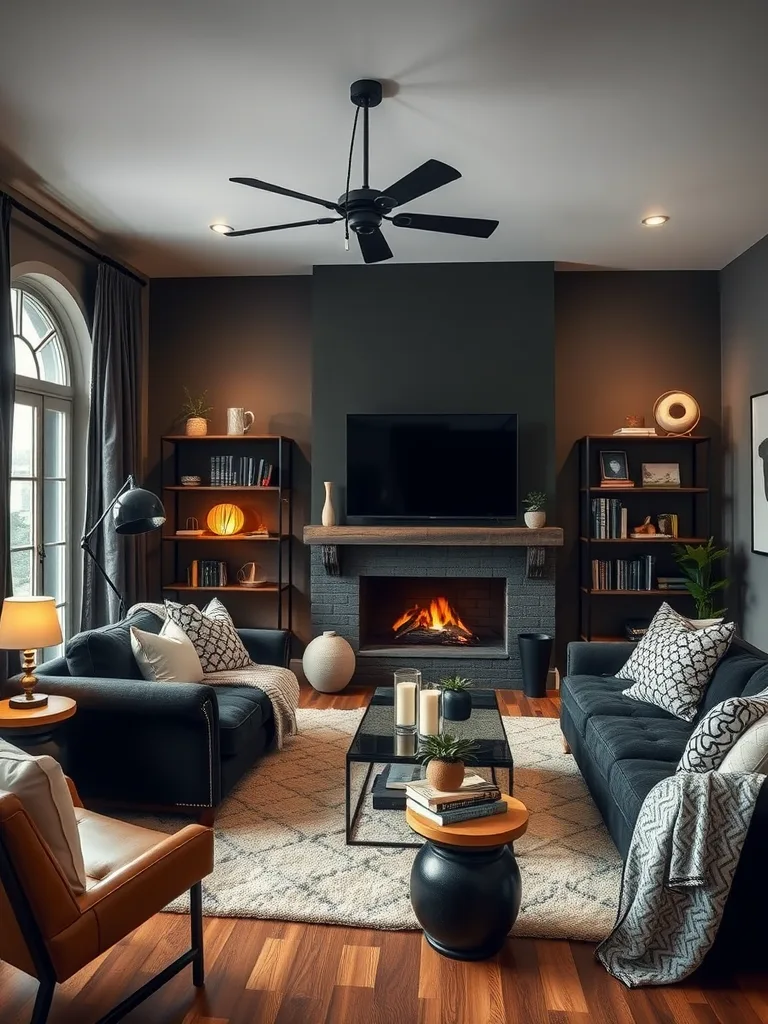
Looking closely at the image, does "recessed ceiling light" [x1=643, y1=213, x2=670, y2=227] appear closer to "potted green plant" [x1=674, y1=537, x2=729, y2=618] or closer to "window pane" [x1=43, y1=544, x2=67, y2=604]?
"potted green plant" [x1=674, y1=537, x2=729, y2=618]

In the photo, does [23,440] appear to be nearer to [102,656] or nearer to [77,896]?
[102,656]

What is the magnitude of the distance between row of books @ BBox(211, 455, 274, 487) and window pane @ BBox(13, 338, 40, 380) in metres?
1.46

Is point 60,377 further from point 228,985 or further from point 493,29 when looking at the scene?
point 228,985

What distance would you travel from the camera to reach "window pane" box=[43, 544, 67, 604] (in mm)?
4836

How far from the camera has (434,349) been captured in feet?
18.5

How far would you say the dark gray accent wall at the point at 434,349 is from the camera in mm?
5570

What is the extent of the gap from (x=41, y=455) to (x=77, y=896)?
3483 millimetres

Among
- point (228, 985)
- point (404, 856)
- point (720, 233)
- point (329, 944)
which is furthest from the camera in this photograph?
point (720, 233)

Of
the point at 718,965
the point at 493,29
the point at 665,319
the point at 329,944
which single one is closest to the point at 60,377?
the point at 493,29

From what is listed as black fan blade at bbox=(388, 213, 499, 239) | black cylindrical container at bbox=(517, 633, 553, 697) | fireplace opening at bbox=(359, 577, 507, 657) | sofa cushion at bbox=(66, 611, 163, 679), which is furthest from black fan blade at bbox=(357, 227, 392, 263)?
black cylindrical container at bbox=(517, 633, 553, 697)

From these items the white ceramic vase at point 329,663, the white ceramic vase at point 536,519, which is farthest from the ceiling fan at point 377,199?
the white ceramic vase at point 329,663

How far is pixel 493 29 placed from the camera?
275 cm

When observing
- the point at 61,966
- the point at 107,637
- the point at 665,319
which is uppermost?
the point at 665,319

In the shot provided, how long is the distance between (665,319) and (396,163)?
2.84m
